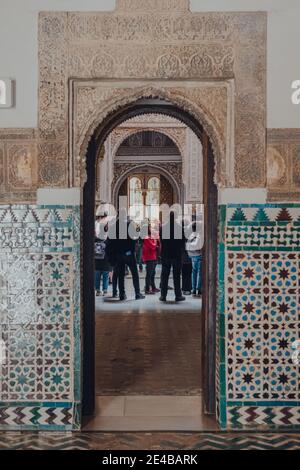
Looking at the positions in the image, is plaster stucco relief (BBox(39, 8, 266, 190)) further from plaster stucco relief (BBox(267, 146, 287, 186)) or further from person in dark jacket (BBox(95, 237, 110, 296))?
person in dark jacket (BBox(95, 237, 110, 296))

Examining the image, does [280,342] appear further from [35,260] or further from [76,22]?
[76,22]

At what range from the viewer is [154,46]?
3.45m

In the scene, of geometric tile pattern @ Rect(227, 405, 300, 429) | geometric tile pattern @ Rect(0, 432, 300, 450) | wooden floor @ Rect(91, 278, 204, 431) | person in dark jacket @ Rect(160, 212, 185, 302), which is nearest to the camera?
geometric tile pattern @ Rect(0, 432, 300, 450)

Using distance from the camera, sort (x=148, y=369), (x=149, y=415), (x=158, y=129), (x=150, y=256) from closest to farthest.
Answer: (x=149, y=415) → (x=148, y=369) → (x=150, y=256) → (x=158, y=129)

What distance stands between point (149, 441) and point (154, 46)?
214 cm

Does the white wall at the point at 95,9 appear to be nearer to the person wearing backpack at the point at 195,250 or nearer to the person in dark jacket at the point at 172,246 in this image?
the person in dark jacket at the point at 172,246

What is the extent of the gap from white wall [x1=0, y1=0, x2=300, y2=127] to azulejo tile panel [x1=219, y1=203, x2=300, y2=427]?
59 centimetres

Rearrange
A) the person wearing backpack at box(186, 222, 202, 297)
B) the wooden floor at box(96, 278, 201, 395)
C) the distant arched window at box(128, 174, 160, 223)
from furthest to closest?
the distant arched window at box(128, 174, 160, 223), the person wearing backpack at box(186, 222, 202, 297), the wooden floor at box(96, 278, 201, 395)

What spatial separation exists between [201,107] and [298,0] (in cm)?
80

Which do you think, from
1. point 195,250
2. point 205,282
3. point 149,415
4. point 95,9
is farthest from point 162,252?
point 95,9

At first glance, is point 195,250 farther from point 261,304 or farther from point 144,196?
point 144,196

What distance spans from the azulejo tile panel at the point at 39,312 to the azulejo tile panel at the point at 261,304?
2.84 feet

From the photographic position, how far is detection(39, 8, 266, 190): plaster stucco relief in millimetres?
3451

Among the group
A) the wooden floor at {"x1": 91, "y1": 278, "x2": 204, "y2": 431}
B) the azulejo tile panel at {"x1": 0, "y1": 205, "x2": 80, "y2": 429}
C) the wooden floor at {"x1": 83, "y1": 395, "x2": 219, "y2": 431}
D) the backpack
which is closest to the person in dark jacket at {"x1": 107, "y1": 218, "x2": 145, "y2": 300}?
the backpack
